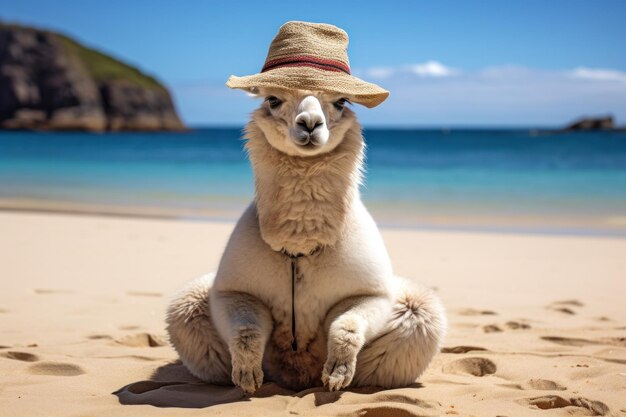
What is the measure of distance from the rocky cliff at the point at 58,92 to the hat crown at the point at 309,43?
79960 millimetres

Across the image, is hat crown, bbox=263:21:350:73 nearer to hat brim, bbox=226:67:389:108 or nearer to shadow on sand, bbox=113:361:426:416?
hat brim, bbox=226:67:389:108

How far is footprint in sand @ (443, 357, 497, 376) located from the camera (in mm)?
4023

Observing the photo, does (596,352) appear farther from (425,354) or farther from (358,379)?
(358,379)

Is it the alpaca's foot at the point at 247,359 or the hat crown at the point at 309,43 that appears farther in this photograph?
the hat crown at the point at 309,43

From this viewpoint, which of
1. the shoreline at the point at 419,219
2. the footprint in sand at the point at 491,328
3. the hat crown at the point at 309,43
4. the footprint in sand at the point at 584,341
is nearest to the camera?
the hat crown at the point at 309,43

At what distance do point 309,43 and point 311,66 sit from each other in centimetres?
18

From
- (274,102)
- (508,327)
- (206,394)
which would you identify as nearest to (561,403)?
(206,394)

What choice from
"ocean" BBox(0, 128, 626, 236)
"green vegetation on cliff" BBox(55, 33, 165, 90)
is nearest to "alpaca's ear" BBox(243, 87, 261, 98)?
"ocean" BBox(0, 128, 626, 236)

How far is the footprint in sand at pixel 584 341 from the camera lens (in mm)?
4531

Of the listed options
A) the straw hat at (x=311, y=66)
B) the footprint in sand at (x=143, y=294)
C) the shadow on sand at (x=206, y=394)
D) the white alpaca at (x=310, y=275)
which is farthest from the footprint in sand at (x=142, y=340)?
the straw hat at (x=311, y=66)

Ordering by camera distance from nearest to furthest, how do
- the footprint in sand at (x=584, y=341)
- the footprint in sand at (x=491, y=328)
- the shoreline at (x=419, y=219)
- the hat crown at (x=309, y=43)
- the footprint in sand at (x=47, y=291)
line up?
1. the hat crown at (x=309, y=43)
2. the footprint in sand at (x=584, y=341)
3. the footprint in sand at (x=491, y=328)
4. the footprint in sand at (x=47, y=291)
5. the shoreline at (x=419, y=219)

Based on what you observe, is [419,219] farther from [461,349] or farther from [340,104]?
[340,104]

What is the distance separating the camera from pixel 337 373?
10.2ft

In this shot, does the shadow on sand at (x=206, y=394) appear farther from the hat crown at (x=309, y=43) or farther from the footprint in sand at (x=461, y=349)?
the hat crown at (x=309, y=43)
